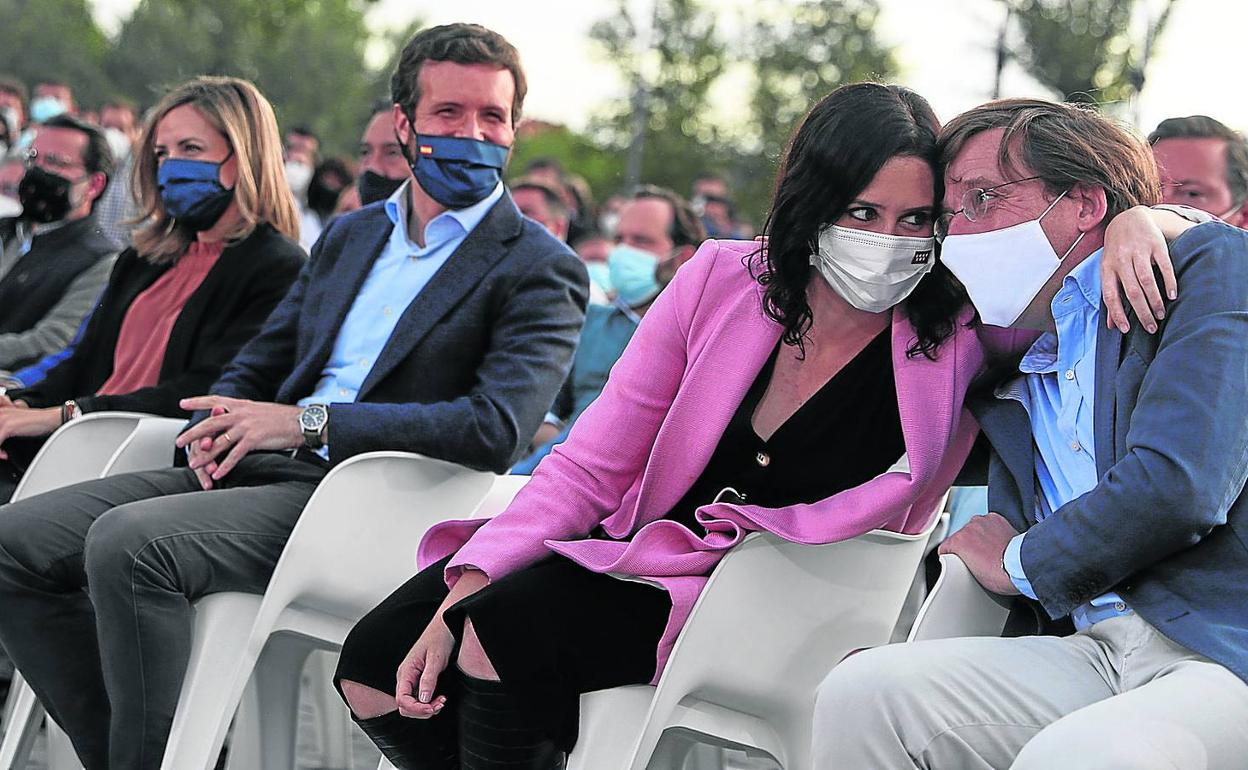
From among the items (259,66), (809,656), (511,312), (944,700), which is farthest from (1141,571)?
(259,66)

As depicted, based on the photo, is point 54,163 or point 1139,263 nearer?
point 1139,263

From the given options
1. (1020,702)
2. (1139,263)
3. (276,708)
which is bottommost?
(276,708)

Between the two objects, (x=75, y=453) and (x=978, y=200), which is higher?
(x=978, y=200)

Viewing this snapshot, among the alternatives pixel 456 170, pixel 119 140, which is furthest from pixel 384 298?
pixel 119 140

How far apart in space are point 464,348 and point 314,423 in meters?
0.42

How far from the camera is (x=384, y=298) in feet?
13.3

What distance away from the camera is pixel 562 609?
288 cm

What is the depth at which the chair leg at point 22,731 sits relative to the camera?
3.90 m

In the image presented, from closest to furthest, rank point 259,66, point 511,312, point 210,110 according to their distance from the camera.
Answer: point 511,312 < point 210,110 < point 259,66

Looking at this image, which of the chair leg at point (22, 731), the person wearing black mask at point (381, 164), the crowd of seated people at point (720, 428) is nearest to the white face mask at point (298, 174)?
the person wearing black mask at point (381, 164)

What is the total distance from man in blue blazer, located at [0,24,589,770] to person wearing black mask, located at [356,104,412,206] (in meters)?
1.29

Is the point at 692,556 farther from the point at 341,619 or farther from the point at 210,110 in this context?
the point at 210,110

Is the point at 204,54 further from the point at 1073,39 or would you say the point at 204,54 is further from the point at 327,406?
the point at 327,406

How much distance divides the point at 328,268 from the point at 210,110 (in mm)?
895
